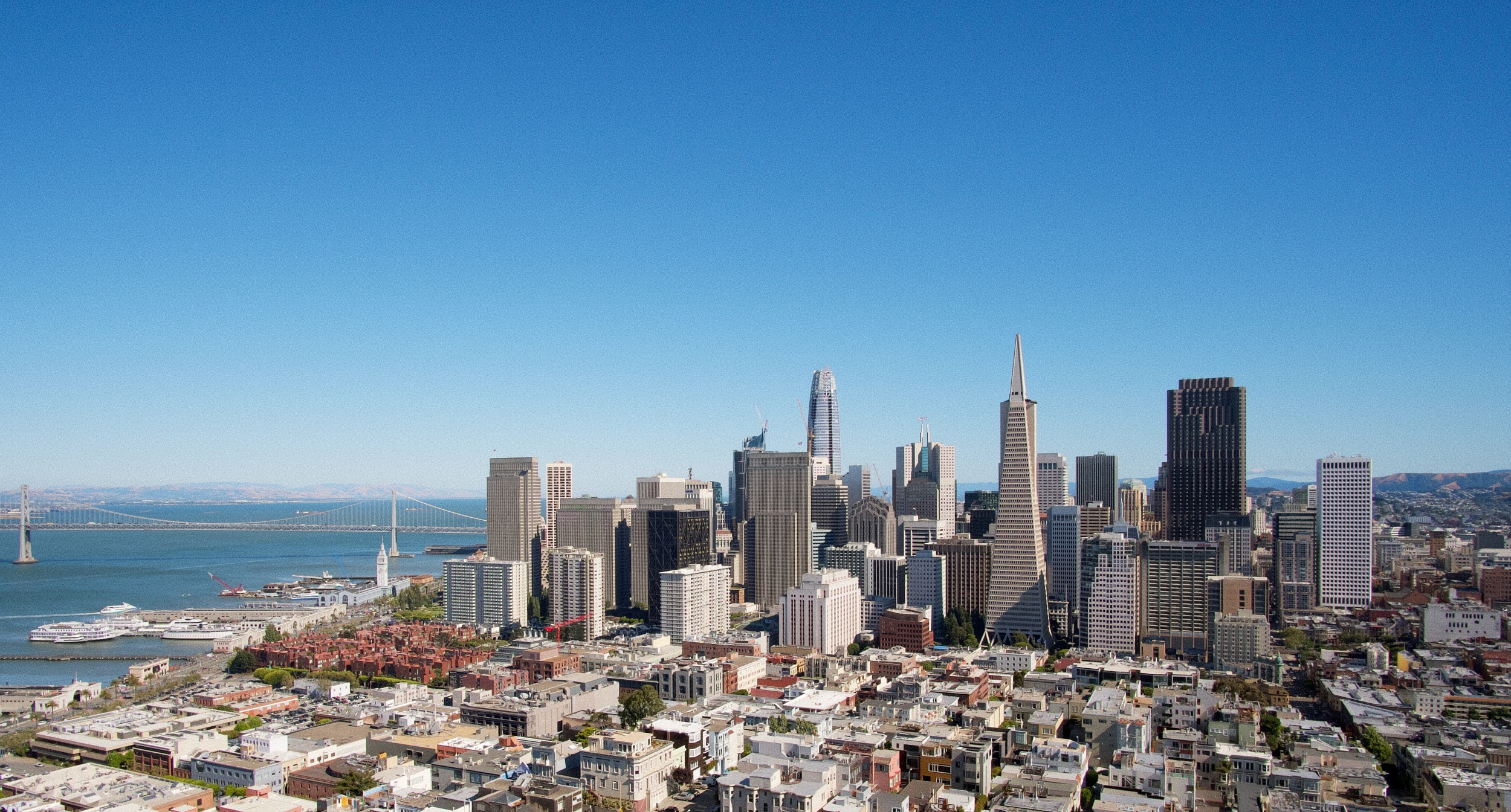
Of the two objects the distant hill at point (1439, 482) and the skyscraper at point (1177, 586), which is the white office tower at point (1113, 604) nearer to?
the skyscraper at point (1177, 586)

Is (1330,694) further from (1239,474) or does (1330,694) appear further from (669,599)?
(1239,474)

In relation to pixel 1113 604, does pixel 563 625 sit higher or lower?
lower

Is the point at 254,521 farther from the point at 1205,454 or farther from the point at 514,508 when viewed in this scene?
the point at 1205,454

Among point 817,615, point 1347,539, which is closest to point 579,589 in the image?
point 817,615

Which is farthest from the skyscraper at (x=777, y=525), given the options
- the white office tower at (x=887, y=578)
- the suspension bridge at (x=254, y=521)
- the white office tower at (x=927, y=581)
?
the suspension bridge at (x=254, y=521)

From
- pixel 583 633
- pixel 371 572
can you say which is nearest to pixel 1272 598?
pixel 583 633

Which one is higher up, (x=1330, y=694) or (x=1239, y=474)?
(x=1239, y=474)
